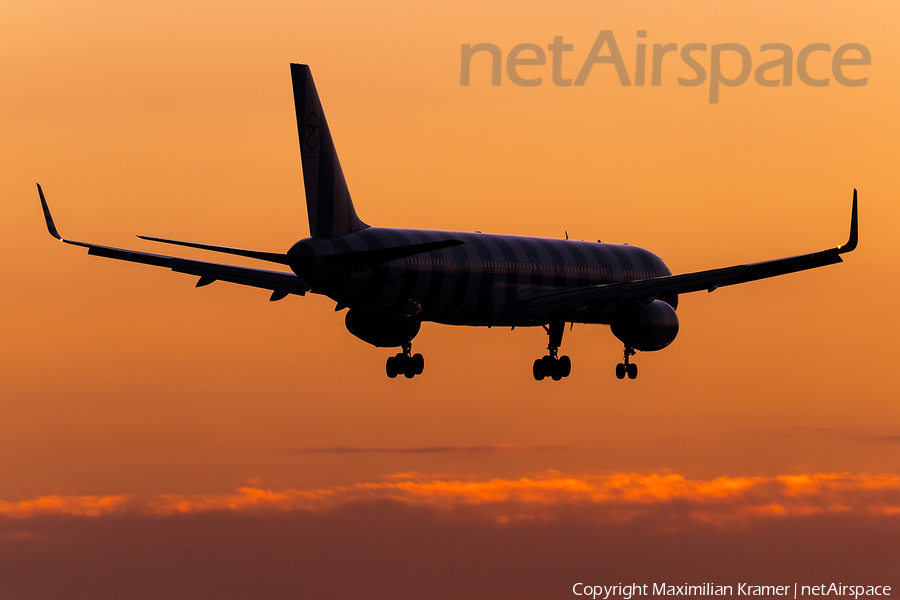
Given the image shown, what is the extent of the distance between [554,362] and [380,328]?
8915 mm

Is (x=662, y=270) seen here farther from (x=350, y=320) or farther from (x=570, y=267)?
(x=350, y=320)

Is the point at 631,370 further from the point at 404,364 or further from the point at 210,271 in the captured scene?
the point at 210,271

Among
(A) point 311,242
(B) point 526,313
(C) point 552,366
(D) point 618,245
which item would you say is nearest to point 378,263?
(A) point 311,242

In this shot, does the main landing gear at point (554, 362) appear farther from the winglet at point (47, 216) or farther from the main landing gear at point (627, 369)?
the winglet at point (47, 216)

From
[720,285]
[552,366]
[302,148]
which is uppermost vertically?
[302,148]

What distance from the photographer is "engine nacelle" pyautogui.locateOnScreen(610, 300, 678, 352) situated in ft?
173

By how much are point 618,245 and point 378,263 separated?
20318 mm

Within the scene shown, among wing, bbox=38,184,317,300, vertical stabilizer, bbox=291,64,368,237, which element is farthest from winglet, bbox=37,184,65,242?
vertical stabilizer, bbox=291,64,368,237

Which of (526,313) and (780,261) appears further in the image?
(526,313)

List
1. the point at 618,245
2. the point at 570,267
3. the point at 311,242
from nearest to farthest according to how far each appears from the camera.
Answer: the point at 311,242 → the point at 570,267 → the point at 618,245

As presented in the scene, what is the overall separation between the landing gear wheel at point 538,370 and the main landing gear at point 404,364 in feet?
18.8

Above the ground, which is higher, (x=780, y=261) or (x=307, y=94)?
(x=307, y=94)

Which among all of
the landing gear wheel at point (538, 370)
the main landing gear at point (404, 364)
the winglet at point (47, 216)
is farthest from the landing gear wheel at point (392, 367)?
the winglet at point (47, 216)

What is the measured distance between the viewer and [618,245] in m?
59.6
